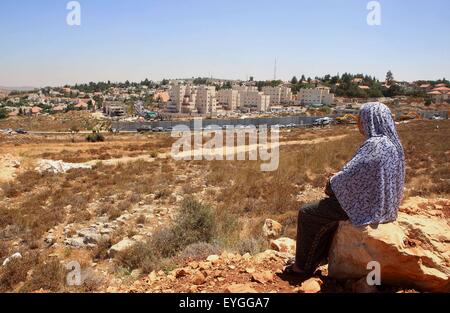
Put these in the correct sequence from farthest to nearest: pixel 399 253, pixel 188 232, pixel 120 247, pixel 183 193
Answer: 1. pixel 183 193
2. pixel 120 247
3. pixel 188 232
4. pixel 399 253

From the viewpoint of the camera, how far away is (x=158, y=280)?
3.95m

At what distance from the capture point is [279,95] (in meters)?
110

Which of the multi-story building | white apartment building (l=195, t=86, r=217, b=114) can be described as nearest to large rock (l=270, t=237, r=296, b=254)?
white apartment building (l=195, t=86, r=217, b=114)

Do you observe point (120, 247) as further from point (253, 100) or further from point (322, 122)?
point (253, 100)

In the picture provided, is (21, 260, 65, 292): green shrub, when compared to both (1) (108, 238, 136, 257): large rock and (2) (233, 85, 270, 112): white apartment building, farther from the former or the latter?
(2) (233, 85, 270, 112): white apartment building

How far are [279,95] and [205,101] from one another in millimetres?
32950

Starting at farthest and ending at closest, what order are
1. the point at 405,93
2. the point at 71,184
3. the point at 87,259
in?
the point at 405,93 < the point at 71,184 < the point at 87,259

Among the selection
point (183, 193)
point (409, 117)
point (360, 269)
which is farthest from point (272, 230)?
point (409, 117)

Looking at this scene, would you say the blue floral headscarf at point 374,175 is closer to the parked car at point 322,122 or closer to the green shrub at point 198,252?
the green shrub at point 198,252

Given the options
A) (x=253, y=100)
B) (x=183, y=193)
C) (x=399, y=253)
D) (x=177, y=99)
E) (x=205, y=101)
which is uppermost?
(x=253, y=100)
